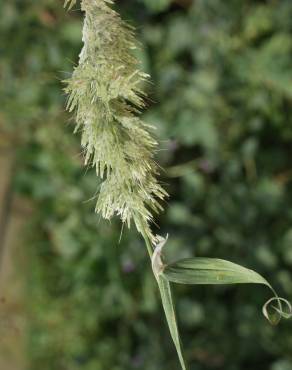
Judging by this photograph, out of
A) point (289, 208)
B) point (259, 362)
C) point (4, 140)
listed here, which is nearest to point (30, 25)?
point (4, 140)

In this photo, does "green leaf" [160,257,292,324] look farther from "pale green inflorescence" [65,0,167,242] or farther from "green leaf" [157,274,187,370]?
"pale green inflorescence" [65,0,167,242]

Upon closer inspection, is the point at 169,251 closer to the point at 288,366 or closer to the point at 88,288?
the point at 88,288

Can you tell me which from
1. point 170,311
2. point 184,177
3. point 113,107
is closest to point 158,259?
point 170,311

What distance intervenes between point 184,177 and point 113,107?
1698mm

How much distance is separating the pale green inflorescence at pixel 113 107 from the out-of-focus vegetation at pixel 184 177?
1487 mm

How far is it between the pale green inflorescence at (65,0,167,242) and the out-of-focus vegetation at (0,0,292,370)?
1.49m

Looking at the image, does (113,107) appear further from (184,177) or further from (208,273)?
(184,177)

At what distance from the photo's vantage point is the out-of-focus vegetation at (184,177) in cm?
236

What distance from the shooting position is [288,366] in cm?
214

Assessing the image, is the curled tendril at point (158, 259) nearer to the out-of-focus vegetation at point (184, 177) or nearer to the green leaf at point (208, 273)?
the green leaf at point (208, 273)

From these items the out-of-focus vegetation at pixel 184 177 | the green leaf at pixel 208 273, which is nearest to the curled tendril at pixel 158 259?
the green leaf at pixel 208 273

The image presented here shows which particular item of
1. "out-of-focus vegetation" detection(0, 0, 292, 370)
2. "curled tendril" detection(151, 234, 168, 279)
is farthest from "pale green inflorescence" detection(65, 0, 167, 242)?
"out-of-focus vegetation" detection(0, 0, 292, 370)

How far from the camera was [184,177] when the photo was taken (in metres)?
2.49

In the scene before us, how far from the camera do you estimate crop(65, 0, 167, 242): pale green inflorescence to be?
2.53 feet
